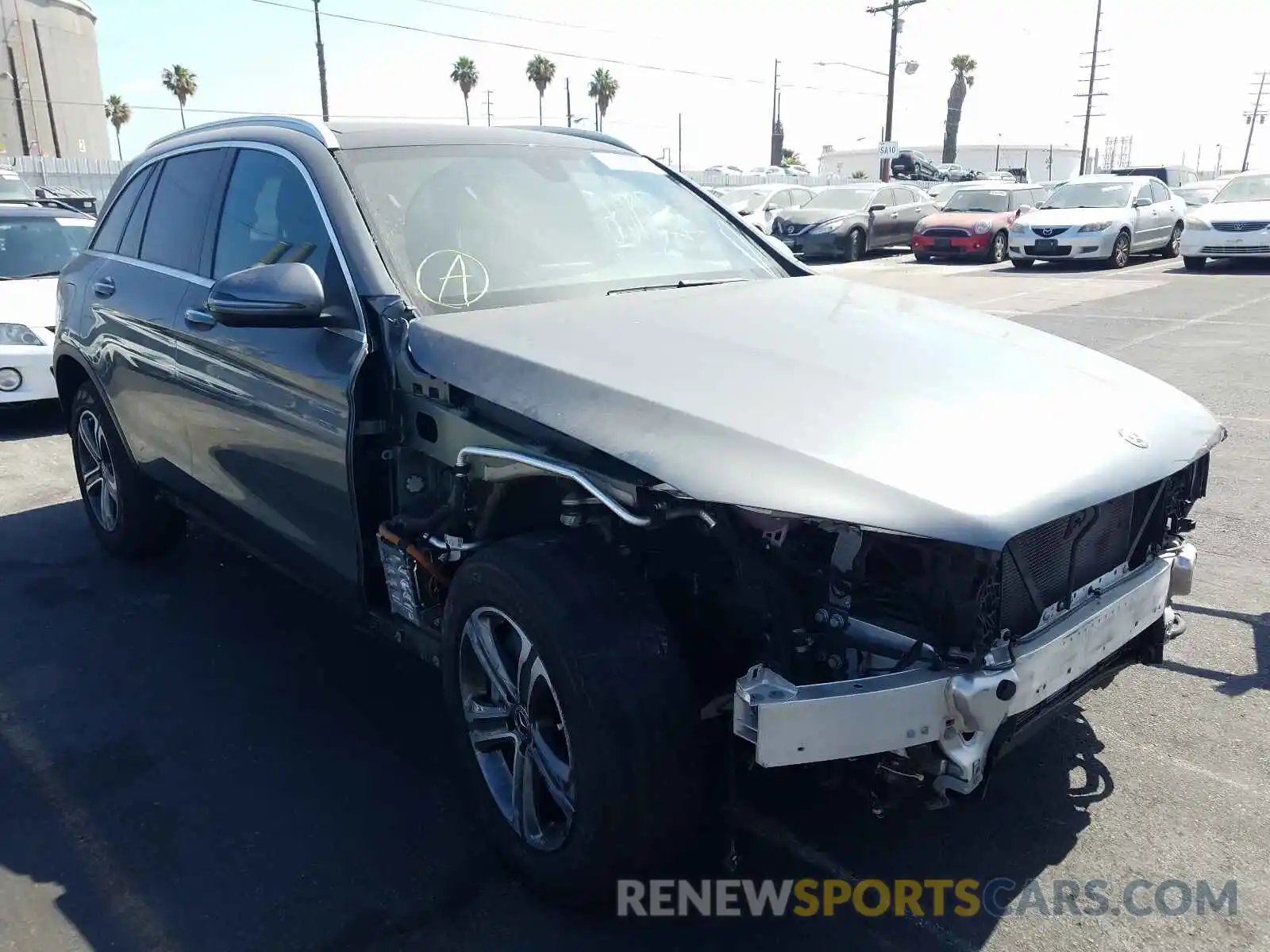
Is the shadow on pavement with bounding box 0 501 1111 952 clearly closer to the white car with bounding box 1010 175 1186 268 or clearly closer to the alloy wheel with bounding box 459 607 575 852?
the alloy wheel with bounding box 459 607 575 852

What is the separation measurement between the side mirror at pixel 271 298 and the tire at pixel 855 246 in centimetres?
2008

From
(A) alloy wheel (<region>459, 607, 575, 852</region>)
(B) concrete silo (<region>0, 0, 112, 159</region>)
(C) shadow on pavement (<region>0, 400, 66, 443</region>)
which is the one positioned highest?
(B) concrete silo (<region>0, 0, 112, 159</region>)

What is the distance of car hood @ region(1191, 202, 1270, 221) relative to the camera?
16703 mm

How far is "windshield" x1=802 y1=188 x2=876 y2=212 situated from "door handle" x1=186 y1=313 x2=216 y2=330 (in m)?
20.2

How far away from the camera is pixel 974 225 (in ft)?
67.1

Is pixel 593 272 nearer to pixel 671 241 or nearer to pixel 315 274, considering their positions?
pixel 671 241

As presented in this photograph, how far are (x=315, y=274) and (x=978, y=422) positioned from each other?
1877 mm

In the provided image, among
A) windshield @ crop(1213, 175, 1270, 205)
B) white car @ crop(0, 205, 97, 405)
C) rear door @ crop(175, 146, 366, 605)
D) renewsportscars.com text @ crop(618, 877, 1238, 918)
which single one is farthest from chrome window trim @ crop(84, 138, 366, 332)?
windshield @ crop(1213, 175, 1270, 205)

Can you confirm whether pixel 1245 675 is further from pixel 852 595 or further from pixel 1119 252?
pixel 1119 252

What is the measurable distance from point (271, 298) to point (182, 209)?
1642 millimetres

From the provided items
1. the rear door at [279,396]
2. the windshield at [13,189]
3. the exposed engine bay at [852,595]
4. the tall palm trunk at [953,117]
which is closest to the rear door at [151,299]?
the rear door at [279,396]

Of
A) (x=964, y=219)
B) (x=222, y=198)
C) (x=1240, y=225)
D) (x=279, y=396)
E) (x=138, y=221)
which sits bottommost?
(x=964, y=219)

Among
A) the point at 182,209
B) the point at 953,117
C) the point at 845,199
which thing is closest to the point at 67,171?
the point at 845,199

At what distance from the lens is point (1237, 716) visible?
133 inches
